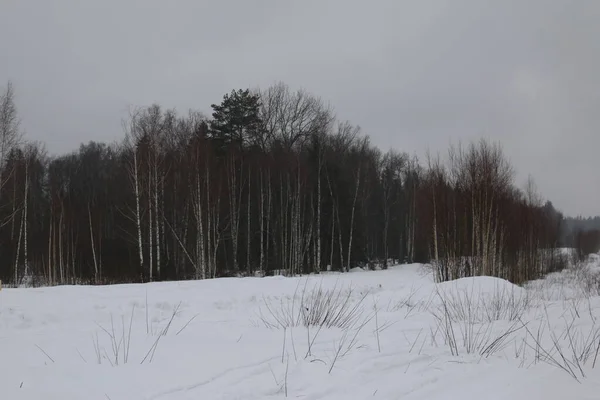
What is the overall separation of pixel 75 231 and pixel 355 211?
20.9m

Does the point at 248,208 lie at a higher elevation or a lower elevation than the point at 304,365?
higher

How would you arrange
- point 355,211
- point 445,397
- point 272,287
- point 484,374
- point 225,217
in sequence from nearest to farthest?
1. point 445,397
2. point 484,374
3. point 272,287
4. point 225,217
5. point 355,211

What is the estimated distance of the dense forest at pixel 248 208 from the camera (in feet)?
58.9

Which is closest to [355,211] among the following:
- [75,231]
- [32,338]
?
[75,231]

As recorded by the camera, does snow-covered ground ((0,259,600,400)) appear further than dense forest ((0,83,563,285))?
No

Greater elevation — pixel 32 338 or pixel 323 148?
pixel 323 148

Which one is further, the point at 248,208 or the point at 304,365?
the point at 248,208

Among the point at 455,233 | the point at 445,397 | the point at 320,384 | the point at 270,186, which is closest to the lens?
the point at 445,397

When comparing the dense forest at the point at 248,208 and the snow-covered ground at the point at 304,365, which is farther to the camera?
the dense forest at the point at 248,208

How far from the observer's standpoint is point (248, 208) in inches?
1005

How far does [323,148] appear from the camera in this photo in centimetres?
2919

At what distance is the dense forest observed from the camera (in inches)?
707

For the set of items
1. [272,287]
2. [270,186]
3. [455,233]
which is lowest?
[272,287]

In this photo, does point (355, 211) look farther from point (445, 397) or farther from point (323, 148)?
point (445, 397)
